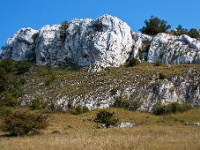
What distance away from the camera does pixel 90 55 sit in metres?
85.9

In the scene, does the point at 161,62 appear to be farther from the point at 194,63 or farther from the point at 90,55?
the point at 90,55

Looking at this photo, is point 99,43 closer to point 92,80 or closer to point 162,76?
point 92,80

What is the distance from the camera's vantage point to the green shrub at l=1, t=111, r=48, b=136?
30.7 m

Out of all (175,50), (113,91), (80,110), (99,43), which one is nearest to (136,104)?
(113,91)

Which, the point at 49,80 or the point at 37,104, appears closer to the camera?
the point at 37,104

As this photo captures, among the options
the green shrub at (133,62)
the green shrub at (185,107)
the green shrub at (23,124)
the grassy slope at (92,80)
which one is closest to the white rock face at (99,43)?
the green shrub at (133,62)

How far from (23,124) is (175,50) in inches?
2358

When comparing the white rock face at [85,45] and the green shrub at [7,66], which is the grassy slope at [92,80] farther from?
the green shrub at [7,66]

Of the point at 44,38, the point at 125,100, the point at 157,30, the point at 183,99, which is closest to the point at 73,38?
the point at 44,38

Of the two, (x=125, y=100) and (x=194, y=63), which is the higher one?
(x=194, y=63)

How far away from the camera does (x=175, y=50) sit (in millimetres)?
83250

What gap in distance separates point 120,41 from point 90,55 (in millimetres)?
9614

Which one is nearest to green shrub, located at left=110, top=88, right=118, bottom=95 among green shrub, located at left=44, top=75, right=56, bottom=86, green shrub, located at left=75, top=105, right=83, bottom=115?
green shrub, located at left=75, top=105, right=83, bottom=115

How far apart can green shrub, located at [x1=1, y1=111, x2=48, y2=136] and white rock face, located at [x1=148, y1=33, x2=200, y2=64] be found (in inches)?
2147
